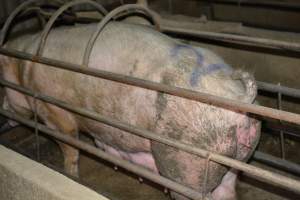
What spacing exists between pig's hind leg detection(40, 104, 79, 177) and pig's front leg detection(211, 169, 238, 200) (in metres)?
1.45

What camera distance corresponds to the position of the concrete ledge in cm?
235

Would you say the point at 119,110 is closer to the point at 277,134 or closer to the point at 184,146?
the point at 184,146

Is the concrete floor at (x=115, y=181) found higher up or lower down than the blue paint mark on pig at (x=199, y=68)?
lower down

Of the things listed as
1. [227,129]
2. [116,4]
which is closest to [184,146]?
[227,129]

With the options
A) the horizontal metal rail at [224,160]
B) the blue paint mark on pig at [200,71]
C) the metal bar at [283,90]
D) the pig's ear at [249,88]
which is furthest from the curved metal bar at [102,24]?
the metal bar at [283,90]

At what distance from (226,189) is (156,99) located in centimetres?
89

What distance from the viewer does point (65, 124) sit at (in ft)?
12.3

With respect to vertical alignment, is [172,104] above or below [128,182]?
above

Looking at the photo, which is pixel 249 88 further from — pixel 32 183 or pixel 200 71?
pixel 32 183

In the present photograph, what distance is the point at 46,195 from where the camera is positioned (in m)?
2.42

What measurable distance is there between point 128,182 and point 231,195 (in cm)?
138

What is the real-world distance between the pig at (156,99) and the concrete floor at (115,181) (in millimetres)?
580

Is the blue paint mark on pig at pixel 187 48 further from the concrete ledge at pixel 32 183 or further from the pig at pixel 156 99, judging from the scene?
the concrete ledge at pixel 32 183

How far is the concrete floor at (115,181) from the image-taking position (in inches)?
148
